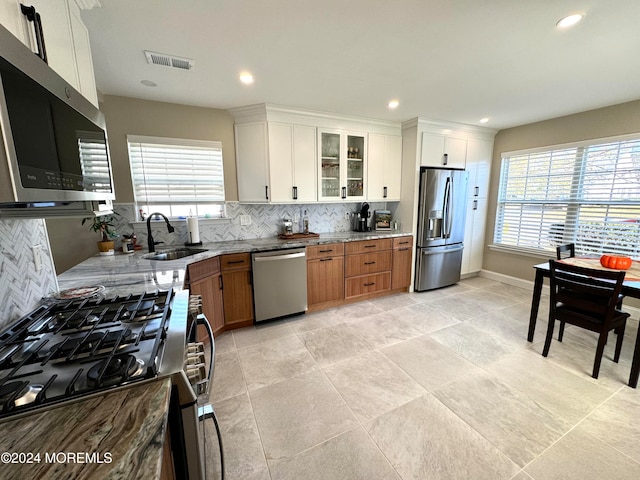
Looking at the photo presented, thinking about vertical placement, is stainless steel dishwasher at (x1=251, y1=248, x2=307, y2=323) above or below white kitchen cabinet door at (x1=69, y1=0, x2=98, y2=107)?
below

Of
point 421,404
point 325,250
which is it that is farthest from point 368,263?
point 421,404

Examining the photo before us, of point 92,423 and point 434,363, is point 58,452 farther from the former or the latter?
point 434,363

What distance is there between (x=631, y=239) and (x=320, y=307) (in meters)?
3.74

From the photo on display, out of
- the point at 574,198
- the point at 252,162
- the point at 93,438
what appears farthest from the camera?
the point at 574,198

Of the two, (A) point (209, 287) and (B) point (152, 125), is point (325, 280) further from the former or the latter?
(B) point (152, 125)

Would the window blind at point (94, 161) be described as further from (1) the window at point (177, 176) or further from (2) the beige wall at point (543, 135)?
(2) the beige wall at point (543, 135)

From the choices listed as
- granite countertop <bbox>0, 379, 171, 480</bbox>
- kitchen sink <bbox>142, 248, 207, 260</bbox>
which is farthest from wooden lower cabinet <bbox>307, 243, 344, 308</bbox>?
granite countertop <bbox>0, 379, 171, 480</bbox>

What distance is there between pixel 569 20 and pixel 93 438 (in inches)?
113

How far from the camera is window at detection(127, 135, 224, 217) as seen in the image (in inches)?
111

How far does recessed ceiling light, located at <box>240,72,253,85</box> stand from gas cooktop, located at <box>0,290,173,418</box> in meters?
1.97

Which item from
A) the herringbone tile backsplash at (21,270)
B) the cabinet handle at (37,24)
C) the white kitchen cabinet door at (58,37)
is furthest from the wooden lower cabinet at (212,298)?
the cabinet handle at (37,24)

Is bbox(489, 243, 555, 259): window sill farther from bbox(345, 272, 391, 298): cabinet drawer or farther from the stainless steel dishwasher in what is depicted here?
the stainless steel dishwasher

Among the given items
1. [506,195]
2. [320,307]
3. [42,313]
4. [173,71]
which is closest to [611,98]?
[506,195]

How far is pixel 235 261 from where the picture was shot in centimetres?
272
